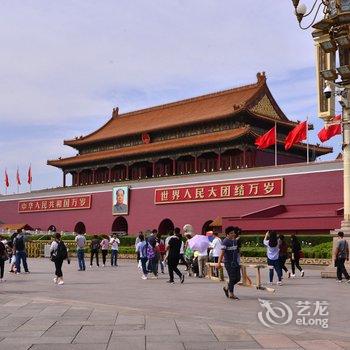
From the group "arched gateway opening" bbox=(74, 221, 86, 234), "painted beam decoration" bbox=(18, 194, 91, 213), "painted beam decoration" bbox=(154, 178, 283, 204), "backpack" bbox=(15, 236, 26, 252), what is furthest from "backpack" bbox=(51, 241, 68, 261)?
"arched gateway opening" bbox=(74, 221, 86, 234)

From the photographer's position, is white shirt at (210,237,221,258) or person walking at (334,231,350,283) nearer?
person walking at (334,231,350,283)

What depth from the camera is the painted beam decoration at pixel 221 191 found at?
3112cm

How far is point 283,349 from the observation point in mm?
5805

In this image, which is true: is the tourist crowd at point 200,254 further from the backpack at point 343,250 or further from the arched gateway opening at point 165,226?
the arched gateway opening at point 165,226

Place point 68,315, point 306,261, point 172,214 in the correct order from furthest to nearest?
point 172,214 → point 306,261 → point 68,315

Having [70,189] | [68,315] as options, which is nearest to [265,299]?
[68,315]

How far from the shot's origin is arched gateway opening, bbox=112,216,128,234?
132 feet

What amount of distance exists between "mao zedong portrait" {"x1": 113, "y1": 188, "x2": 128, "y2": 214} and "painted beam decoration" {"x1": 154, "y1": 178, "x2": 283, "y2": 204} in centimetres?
280

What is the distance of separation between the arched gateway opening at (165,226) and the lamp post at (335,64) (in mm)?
20824

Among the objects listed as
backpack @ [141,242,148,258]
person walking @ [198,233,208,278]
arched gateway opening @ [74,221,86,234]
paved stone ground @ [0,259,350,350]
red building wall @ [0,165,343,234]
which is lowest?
paved stone ground @ [0,259,350,350]

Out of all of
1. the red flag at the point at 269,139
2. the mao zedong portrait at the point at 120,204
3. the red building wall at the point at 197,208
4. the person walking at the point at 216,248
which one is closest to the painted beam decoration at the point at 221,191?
the red building wall at the point at 197,208

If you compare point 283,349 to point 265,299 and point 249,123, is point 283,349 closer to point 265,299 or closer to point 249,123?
point 265,299

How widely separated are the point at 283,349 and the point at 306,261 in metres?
16.2

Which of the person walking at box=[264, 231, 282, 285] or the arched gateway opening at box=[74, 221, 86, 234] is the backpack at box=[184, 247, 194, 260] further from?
the arched gateway opening at box=[74, 221, 86, 234]
